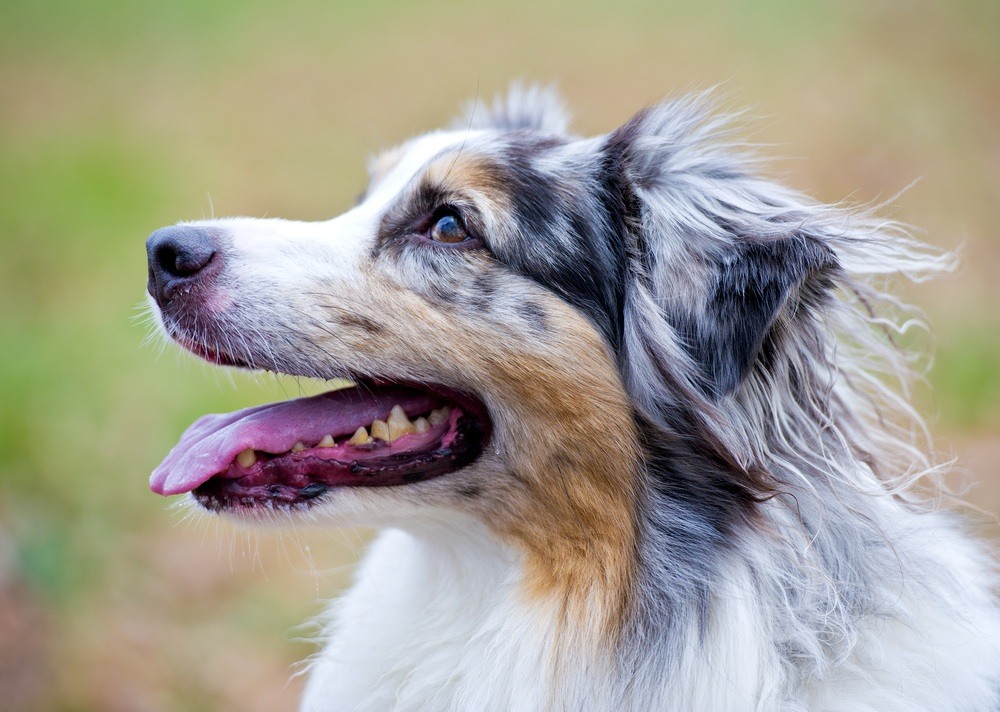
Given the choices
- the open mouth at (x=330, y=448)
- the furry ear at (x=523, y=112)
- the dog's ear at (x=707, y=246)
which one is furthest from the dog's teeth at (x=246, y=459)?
the furry ear at (x=523, y=112)

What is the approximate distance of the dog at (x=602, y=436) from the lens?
2641 mm

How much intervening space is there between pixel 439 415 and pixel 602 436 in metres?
0.50

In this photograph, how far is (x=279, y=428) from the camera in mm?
2896

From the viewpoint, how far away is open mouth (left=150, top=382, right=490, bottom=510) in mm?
2799

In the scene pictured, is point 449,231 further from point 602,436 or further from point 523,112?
point 523,112

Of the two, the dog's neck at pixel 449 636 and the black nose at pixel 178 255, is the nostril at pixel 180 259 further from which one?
the dog's neck at pixel 449 636

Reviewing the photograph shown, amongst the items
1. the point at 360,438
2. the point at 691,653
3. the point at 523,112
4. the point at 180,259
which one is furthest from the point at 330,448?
the point at 523,112

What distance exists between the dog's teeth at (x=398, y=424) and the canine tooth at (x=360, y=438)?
2.8 inches

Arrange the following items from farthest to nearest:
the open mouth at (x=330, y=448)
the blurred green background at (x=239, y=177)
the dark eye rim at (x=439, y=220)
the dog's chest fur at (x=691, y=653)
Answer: the blurred green background at (x=239, y=177) → the dark eye rim at (x=439, y=220) → the open mouth at (x=330, y=448) → the dog's chest fur at (x=691, y=653)

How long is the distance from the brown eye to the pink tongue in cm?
47

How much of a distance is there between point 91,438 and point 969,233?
8102mm

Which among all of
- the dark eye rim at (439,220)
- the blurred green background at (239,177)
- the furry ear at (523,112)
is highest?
the furry ear at (523,112)

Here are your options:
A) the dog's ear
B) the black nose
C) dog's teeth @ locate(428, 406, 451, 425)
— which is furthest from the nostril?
the dog's ear

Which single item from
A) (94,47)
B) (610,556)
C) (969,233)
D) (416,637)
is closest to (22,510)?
(416,637)
